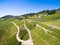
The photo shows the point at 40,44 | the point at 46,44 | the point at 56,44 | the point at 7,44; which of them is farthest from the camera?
the point at 7,44

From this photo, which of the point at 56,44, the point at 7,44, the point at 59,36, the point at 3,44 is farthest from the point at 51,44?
the point at 3,44

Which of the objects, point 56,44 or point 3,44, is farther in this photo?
point 3,44

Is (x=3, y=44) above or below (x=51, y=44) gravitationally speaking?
below

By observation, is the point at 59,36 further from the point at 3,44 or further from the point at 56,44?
the point at 3,44

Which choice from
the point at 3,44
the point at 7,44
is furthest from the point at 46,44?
the point at 3,44

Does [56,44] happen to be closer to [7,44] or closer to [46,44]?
[46,44]

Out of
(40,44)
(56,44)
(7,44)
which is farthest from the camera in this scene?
(7,44)

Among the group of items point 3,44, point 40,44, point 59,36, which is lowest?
point 3,44

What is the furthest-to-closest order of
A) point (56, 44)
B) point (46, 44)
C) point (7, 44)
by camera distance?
point (7, 44) → point (46, 44) → point (56, 44)

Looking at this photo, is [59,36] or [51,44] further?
[59,36]
